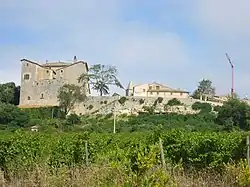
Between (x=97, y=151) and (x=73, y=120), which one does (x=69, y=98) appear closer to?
(x=73, y=120)

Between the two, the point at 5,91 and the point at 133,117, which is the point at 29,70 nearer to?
the point at 5,91

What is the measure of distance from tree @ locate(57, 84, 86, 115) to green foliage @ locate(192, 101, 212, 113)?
14.3 metres

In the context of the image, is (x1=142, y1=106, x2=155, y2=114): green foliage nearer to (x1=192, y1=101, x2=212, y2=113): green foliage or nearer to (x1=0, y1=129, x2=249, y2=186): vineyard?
(x1=192, y1=101, x2=212, y2=113): green foliage

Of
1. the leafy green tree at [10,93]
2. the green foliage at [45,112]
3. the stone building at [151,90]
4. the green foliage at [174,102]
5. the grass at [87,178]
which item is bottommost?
the grass at [87,178]

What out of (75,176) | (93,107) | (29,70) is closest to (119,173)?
(75,176)

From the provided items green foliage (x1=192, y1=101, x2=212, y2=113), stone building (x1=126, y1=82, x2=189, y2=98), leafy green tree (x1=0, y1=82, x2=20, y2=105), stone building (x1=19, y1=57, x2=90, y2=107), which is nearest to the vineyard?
green foliage (x1=192, y1=101, x2=212, y2=113)

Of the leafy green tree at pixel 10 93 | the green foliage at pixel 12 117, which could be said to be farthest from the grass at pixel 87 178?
the leafy green tree at pixel 10 93

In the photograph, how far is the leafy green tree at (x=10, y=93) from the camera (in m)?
68.7

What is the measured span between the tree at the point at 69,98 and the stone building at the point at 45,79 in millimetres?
4606

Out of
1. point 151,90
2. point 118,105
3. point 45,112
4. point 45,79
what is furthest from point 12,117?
point 151,90

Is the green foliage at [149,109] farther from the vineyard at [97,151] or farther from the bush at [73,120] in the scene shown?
the vineyard at [97,151]

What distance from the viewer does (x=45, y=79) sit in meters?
72.2

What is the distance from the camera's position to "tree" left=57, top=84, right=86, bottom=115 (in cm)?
6153

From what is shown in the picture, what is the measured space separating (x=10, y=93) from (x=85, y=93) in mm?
11787
